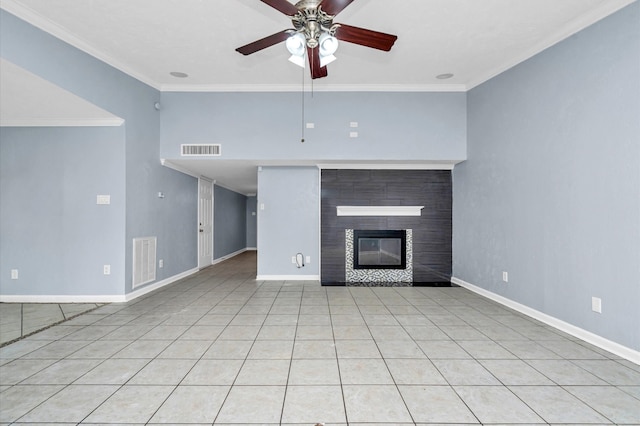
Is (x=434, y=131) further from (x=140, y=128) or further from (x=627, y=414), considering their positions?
(x=140, y=128)

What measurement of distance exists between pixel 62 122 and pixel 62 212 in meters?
1.22

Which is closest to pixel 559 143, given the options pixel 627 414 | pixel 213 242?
pixel 627 414

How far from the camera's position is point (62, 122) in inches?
157

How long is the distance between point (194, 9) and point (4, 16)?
1.66m

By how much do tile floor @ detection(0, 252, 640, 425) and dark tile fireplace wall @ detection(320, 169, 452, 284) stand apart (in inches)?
68.3

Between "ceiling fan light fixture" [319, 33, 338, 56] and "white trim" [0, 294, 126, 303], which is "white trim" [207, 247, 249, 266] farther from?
"ceiling fan light fixture" [319, 33, 338, 56]

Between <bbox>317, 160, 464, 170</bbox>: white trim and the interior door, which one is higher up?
<bbox>317, 160, 464, 170</bbox>: white trim

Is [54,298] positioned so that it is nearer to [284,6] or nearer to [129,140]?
[129,140]

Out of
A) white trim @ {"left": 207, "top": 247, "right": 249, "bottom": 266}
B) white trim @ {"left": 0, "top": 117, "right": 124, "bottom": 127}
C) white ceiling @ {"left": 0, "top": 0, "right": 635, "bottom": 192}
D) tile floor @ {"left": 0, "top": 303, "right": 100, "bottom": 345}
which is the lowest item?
tile floor @ {"left": 0, "top": 303, "right": 100, "bottom": 345}

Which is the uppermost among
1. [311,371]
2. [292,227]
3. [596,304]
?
[292,227]

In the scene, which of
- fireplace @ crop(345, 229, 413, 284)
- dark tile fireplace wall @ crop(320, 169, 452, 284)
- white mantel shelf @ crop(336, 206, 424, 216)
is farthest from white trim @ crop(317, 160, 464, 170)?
fireplace @ crop(345, 229, 413, 284)

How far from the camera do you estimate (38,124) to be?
4023mm

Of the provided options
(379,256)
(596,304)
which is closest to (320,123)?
(379,256)

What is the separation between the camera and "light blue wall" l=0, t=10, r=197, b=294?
290 cm
